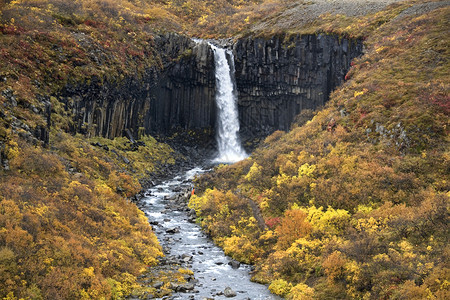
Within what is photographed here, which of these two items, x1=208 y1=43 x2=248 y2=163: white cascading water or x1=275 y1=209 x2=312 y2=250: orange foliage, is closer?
x1=275 y1=209 x2=312 y2=250: orange foliage

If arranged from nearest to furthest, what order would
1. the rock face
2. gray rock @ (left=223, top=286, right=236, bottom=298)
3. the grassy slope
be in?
the grassy slope → gray rock @ (left=223, top=286, right=236, bottom=298) → the rock face

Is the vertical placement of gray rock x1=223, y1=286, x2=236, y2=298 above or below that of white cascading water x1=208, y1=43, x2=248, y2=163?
below

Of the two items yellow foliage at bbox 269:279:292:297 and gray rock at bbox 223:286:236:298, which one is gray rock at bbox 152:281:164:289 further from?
yellow foliage at bbox 269:279:292:297

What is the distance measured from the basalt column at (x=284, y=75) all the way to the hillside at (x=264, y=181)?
281 centimetres

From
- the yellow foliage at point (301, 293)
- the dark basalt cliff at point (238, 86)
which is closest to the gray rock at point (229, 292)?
the yellow foliage at point (301, 293)

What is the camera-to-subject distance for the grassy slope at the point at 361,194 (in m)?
16.4

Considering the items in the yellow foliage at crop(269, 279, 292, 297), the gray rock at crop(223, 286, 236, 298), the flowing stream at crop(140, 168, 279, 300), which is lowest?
the flowing stream at crop(140, 168, 279, 300)

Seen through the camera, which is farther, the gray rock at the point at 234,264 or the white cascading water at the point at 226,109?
the white cascading water at the point at 226,109

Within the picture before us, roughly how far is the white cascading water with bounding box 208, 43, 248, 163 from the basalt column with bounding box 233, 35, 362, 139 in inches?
42.1

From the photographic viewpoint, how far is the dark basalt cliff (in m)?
45.3

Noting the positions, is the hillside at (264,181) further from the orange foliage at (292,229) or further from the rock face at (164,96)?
the rock face at (164,96)

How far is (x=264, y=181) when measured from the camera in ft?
98.1

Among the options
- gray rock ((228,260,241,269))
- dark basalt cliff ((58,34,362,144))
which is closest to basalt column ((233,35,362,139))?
dark basalt cliff ((58,34,362,144))

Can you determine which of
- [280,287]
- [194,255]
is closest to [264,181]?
[194,255]
